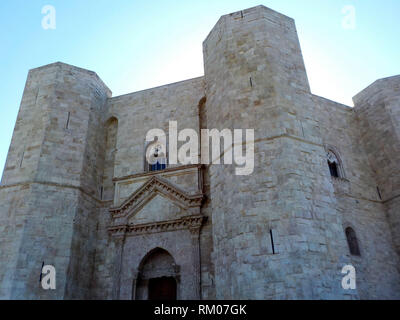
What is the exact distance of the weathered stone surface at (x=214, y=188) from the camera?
25.5ft

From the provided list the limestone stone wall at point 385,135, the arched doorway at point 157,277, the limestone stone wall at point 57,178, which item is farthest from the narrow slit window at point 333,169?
the limestone stone wall at point 57,178

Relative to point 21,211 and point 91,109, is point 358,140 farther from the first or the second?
point 21,211

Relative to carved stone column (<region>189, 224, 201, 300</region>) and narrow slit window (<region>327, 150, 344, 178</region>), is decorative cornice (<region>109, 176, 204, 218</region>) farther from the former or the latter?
narrow slit window (<region>327, 150, 344, 178</region>)

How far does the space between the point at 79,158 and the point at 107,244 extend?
2.94m

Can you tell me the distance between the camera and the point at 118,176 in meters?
12.1

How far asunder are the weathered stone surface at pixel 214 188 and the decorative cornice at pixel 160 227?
4 centimetres

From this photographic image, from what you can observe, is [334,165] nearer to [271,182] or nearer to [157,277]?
[271,182]

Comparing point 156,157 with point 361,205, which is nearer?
point 361,205

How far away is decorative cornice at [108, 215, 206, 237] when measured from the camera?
33.5 feet

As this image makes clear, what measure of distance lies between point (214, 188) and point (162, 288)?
3.51 m

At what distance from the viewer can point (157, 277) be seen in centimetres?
1045

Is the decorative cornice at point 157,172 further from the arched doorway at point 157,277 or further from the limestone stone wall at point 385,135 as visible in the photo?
the limestone stone wall at point 385,135

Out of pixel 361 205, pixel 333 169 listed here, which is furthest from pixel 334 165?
pixel 361 205
